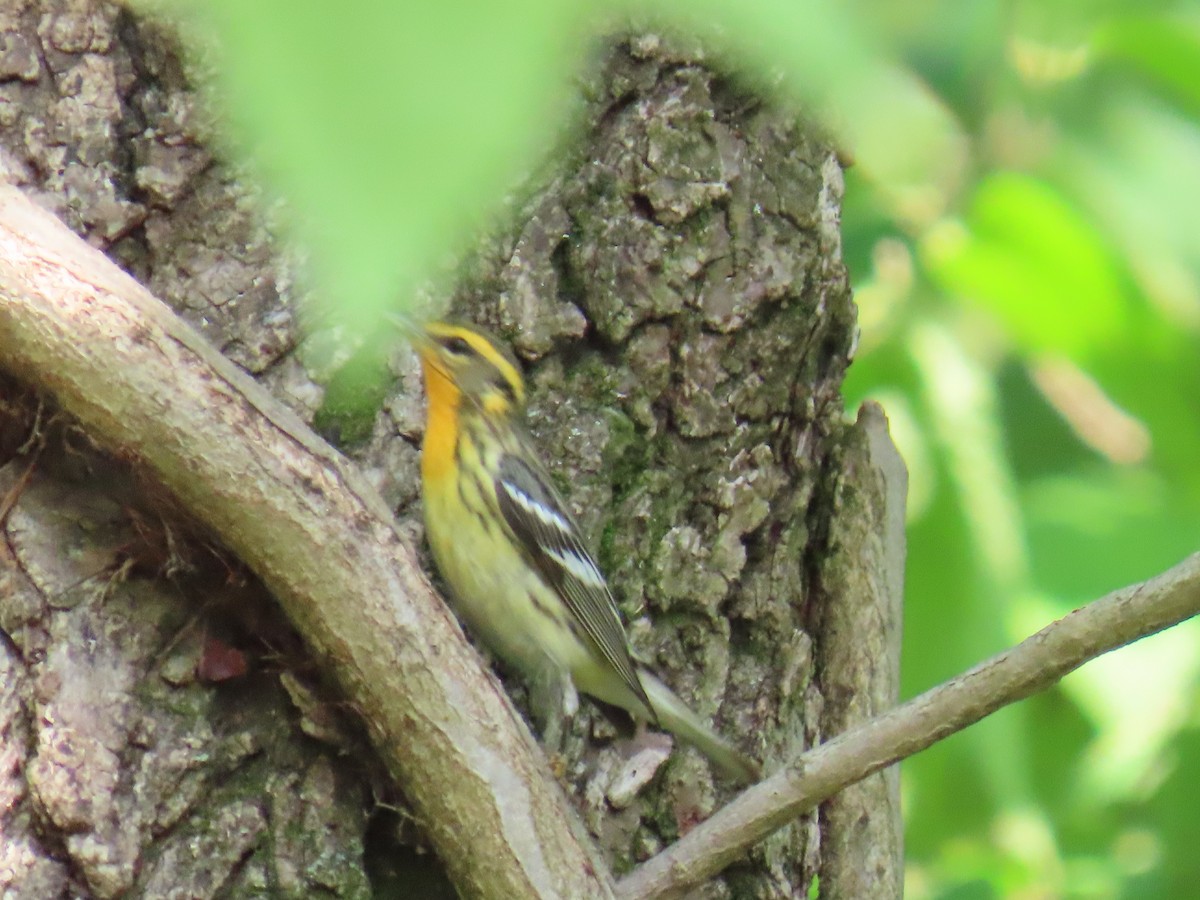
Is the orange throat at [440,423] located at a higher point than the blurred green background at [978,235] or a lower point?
lower

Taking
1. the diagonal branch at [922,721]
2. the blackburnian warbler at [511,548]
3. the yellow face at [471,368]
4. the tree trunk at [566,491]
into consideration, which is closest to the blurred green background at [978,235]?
the diagonal branch at [922,721]

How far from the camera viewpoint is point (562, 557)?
139 inches

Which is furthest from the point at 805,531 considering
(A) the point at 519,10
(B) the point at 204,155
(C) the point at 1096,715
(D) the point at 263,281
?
(A) the point at 519,10

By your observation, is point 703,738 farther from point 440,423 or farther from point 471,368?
point 440,423

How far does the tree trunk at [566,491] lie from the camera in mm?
2533

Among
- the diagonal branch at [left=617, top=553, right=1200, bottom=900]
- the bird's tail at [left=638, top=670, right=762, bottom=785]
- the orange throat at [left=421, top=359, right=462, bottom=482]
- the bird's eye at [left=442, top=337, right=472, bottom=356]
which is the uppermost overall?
the diagonal branch at [left=617, top=553, right=1200, bottom=900]

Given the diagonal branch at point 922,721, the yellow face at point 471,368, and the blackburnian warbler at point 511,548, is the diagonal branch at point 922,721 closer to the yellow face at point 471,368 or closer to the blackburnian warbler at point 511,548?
the blackburnian warbler at point 511,548

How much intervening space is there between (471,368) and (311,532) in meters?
0.93

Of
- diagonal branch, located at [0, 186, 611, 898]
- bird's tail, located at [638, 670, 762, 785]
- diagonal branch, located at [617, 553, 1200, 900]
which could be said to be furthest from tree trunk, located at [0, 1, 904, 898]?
diagonal branch, located at [617, 553, 1200, 900]

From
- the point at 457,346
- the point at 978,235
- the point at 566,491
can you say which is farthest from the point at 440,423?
the point at 978,235

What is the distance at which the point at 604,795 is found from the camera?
292cm

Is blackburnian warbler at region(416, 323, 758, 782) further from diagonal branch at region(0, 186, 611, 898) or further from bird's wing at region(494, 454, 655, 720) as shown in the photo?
diagonal branch at region(0, 186, 611, 898)

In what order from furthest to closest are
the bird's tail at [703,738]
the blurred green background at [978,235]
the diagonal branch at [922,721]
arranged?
the bird's tail at [703,738]
the diagonal branch at [922,721]
the blurred green background at [978,235]

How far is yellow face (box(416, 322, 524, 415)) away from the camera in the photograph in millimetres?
3049
